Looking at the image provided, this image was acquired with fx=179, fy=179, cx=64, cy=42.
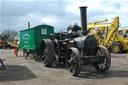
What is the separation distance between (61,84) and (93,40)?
100 inches

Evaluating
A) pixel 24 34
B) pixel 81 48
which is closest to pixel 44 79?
pixel 81 48

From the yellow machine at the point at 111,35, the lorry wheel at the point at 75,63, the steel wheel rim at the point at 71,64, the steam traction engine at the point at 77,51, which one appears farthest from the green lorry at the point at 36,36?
the yellow machine at the point at 111,35

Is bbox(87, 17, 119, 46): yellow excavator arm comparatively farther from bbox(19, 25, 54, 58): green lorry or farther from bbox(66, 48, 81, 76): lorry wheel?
bbox(66, 48, 81, 76): lorry wheel

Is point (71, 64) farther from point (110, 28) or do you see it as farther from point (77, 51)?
point (110, 28)

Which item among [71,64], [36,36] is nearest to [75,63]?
[71,64]

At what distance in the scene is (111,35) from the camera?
636 inches

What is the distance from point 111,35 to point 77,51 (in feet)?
34.0

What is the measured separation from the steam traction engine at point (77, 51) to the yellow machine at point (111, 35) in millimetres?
7965

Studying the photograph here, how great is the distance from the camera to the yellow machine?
16.0 metres

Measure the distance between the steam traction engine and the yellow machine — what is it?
26.1 ft

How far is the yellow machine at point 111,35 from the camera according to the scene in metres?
16.0

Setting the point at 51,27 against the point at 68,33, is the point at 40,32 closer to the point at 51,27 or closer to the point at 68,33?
the point at 51,27

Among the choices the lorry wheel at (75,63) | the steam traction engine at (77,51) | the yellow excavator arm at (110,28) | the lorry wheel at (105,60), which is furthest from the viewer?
the yellow excavator arm at (110,28)

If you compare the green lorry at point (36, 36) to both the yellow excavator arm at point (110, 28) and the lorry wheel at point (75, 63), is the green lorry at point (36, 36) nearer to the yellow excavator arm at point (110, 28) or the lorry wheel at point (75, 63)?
the lorry wheel at point (75, 63)
